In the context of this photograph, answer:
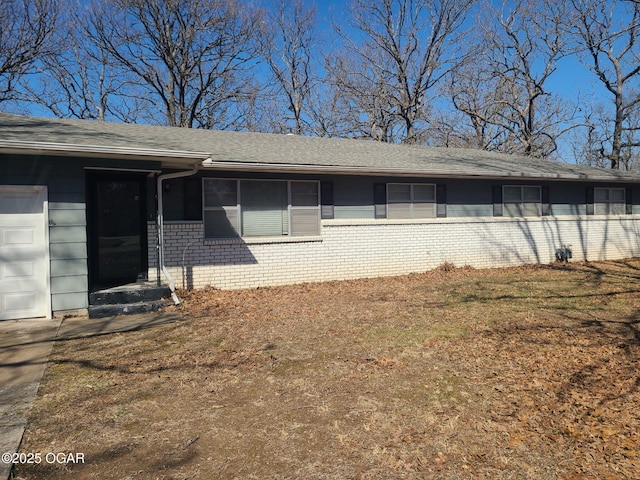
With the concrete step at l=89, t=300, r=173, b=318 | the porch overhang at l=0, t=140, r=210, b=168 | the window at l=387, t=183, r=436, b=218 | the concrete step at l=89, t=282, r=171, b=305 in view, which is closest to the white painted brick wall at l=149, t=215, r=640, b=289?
the window at l=387, t=183, r=436, b=218

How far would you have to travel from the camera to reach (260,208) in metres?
9.76

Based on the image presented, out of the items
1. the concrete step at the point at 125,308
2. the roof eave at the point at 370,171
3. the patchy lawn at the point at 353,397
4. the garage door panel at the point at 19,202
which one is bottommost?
the patchy lawn at the point at 353,397

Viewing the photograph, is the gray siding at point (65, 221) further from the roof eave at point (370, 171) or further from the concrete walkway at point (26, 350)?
the roof eave at point (370, 171)

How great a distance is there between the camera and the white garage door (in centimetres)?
675

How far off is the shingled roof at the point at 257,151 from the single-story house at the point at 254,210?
0.15 feet

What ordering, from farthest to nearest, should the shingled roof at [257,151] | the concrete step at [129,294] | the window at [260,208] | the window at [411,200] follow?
the window at [411,200] → the window at [260,208] → the concrete step at [129,294] → the shingled roof at [257,151]

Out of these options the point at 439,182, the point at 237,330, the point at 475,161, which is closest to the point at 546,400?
the point at 237,330

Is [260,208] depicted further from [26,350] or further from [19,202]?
[26,350]

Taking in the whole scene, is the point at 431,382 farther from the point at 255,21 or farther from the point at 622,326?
the point at 255,21

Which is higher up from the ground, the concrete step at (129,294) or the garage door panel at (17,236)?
the garage door panel at (17,236)

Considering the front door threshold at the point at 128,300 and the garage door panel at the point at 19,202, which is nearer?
the garage door panel at the point at 19,202

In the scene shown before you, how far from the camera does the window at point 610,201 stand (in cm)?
1438

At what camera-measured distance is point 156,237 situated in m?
8.30

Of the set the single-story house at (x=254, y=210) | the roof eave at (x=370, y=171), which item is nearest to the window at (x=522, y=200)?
the single-story house at (x=254, y=210)
